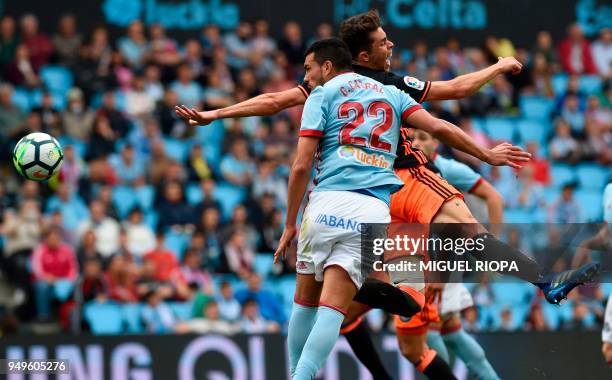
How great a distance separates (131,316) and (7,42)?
628 cm

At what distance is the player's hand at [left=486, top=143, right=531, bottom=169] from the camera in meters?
7.53

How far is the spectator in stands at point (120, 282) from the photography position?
13.9 meters

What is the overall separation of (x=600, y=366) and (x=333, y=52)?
488cm

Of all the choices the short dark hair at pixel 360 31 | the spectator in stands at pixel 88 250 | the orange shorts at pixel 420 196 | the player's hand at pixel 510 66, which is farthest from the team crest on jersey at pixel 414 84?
the spectator in stands at pixel 88 250

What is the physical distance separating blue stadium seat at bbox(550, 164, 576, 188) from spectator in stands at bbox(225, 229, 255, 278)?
5950 millimetres

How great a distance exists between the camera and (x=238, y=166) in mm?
16844

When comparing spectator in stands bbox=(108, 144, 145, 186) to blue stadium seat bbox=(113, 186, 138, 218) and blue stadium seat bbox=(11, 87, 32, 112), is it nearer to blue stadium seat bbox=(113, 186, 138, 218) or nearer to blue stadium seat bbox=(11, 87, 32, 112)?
blue stadium seat bbox=(113, 186, 138, 218)

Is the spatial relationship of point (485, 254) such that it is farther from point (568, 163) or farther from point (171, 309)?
point (568, 163)

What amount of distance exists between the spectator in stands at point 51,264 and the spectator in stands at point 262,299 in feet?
7.03

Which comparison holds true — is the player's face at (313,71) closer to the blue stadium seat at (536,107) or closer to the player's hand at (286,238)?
the player's hand at (286,238)

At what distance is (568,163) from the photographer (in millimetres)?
18734

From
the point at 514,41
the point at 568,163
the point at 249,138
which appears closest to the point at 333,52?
the point at 249,138

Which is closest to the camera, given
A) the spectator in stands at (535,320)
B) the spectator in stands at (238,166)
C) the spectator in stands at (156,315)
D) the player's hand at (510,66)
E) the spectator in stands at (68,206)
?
the player's hand at (510,66)

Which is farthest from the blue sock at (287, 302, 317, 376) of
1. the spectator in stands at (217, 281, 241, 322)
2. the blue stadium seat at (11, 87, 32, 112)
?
the blue stadium seat at (11, 87, 32, 112)
